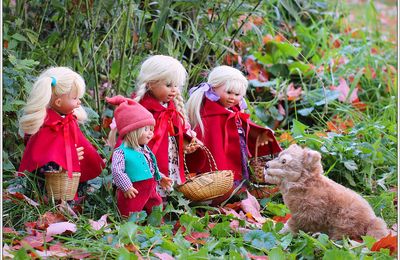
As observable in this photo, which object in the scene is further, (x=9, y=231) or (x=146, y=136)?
(x=146, y=136)

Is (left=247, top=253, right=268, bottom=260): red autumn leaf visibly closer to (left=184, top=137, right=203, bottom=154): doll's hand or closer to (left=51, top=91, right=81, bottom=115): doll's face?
(left=184, top=137, right=203, bottom=154): doll's hand

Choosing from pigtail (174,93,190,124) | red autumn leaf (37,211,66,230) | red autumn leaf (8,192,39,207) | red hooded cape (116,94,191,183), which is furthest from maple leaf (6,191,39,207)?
pigtail (174,93,190,124)

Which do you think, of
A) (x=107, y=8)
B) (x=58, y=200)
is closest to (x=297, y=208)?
(x=58, y=200)

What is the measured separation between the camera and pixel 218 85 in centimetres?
421

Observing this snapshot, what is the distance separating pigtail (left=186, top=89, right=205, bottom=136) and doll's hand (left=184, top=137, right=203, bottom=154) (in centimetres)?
11

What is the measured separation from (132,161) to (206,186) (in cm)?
46

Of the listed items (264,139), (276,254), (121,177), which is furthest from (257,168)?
(276,254)

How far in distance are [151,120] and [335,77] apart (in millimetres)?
2642

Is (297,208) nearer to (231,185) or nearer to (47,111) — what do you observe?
(231,185)

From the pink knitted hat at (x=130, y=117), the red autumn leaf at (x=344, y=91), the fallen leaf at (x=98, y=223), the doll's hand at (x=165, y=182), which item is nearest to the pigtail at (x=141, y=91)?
the pink knitted hat at (x=130, y=117)

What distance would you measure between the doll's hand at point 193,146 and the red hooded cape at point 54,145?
63 cm

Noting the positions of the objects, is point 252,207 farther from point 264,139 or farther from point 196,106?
point 196,106

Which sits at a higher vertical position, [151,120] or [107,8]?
[107,8]

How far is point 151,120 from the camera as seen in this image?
12.2 ft
